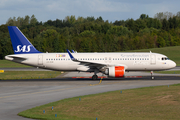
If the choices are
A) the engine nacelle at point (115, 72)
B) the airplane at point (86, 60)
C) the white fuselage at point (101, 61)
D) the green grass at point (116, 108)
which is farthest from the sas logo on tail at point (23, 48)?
the green grass at point (116, 108)

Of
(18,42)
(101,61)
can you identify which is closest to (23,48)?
(18,42)

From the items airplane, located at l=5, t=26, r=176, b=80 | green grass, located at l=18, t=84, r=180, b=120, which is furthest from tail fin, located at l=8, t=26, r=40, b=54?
green grass, located at l=18, t=84, r=180, b=120

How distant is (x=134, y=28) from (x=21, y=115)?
171m

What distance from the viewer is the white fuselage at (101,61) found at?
127 ft

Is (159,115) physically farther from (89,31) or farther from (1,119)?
(89,31)

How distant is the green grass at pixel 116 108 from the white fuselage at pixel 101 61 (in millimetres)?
15870

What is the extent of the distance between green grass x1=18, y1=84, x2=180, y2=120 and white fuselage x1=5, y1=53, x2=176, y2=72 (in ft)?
52.1

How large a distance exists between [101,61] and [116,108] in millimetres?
20832

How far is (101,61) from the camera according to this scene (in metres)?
38.8

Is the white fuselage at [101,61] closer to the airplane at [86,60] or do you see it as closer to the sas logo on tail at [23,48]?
the airplane at [86,60]

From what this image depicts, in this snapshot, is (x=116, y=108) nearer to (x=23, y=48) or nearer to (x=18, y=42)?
(x=23, y=48)

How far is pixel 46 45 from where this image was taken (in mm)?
128625

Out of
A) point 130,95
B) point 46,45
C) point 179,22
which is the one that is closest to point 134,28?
point 179,22

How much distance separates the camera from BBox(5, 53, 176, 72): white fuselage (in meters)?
38.6
